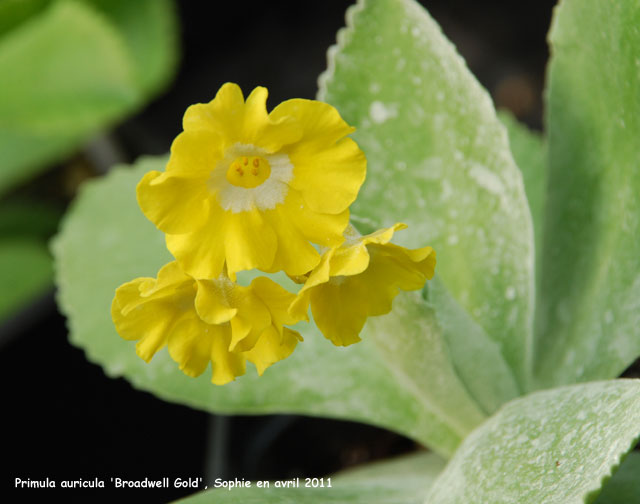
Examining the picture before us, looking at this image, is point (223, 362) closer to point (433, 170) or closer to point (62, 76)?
point (433, 170)

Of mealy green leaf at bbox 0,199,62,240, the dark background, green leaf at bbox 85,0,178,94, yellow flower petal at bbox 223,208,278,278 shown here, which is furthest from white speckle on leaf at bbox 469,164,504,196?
mealy green leaf at bbox 0,199,62,240

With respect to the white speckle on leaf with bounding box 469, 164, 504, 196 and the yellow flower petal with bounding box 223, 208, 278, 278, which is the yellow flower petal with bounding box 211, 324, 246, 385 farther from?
the white speckle on leaf with bounding box 469, 164, 504, 196

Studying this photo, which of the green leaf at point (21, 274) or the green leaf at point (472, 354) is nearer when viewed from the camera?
the green leaf at point (472, 354)

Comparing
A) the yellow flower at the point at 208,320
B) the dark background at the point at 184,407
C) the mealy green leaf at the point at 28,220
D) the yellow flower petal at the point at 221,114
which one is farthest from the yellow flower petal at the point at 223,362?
the mealy green leaf at the point at 28,220

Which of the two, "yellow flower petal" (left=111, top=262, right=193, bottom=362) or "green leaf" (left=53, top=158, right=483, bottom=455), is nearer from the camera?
"yellow flower petal" (left=111, top=262, right=193, bottom=362)

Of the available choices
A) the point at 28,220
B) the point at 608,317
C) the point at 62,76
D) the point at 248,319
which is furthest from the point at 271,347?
the point at 28,220

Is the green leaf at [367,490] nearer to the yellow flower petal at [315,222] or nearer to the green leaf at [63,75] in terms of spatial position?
the yellow flower petal at [315,222]
